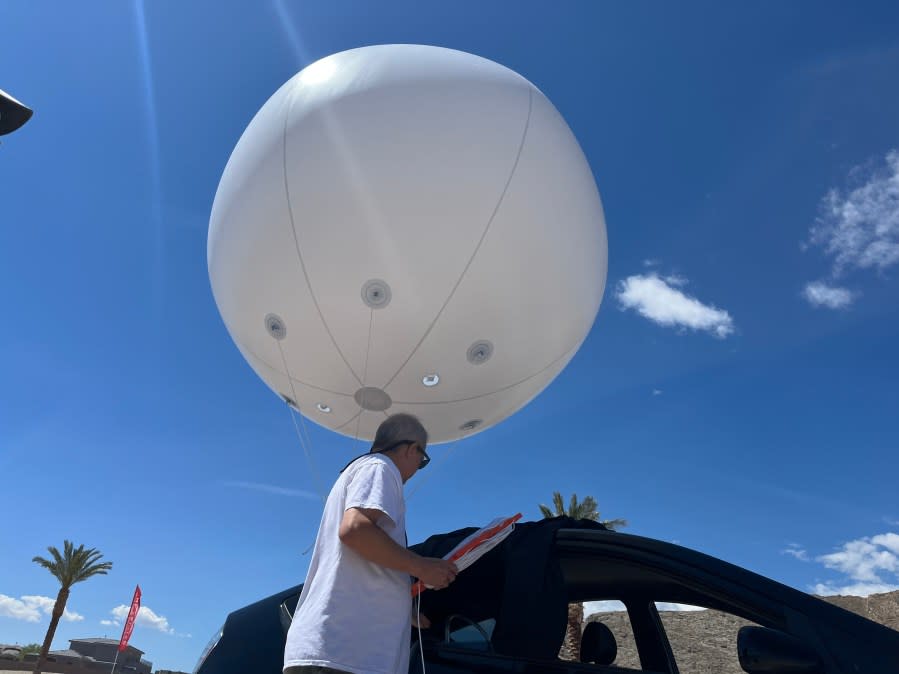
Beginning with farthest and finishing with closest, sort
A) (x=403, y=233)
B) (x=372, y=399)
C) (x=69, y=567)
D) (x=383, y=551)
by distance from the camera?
(x=69, y=567)
(x=372, y=399)
(x=403, y=233)
(x=383, y=551)

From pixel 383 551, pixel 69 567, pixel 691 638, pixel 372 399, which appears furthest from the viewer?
pixel 69 567

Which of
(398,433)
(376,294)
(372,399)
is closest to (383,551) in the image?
(398,433)

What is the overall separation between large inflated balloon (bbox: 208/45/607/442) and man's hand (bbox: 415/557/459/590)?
3753 mm

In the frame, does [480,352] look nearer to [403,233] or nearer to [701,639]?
[403,233]

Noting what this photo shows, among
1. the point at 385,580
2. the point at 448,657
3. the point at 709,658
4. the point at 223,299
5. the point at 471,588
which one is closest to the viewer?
the point at 385,580

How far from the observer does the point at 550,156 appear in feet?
20.9

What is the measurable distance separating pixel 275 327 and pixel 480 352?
77.2 inches

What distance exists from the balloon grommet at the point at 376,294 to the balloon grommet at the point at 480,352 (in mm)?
957

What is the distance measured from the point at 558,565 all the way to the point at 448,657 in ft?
1.78

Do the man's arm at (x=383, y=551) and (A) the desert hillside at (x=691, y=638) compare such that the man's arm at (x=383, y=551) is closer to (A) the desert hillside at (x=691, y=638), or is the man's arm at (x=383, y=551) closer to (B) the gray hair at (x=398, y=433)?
(B) the gray hair at (x=398, y=433)

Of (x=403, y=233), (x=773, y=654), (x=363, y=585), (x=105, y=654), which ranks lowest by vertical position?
(x=773, y=654)

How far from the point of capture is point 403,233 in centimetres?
568

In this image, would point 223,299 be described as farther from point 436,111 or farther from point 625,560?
point 625,560

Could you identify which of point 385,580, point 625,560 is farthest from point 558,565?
point 385,580
